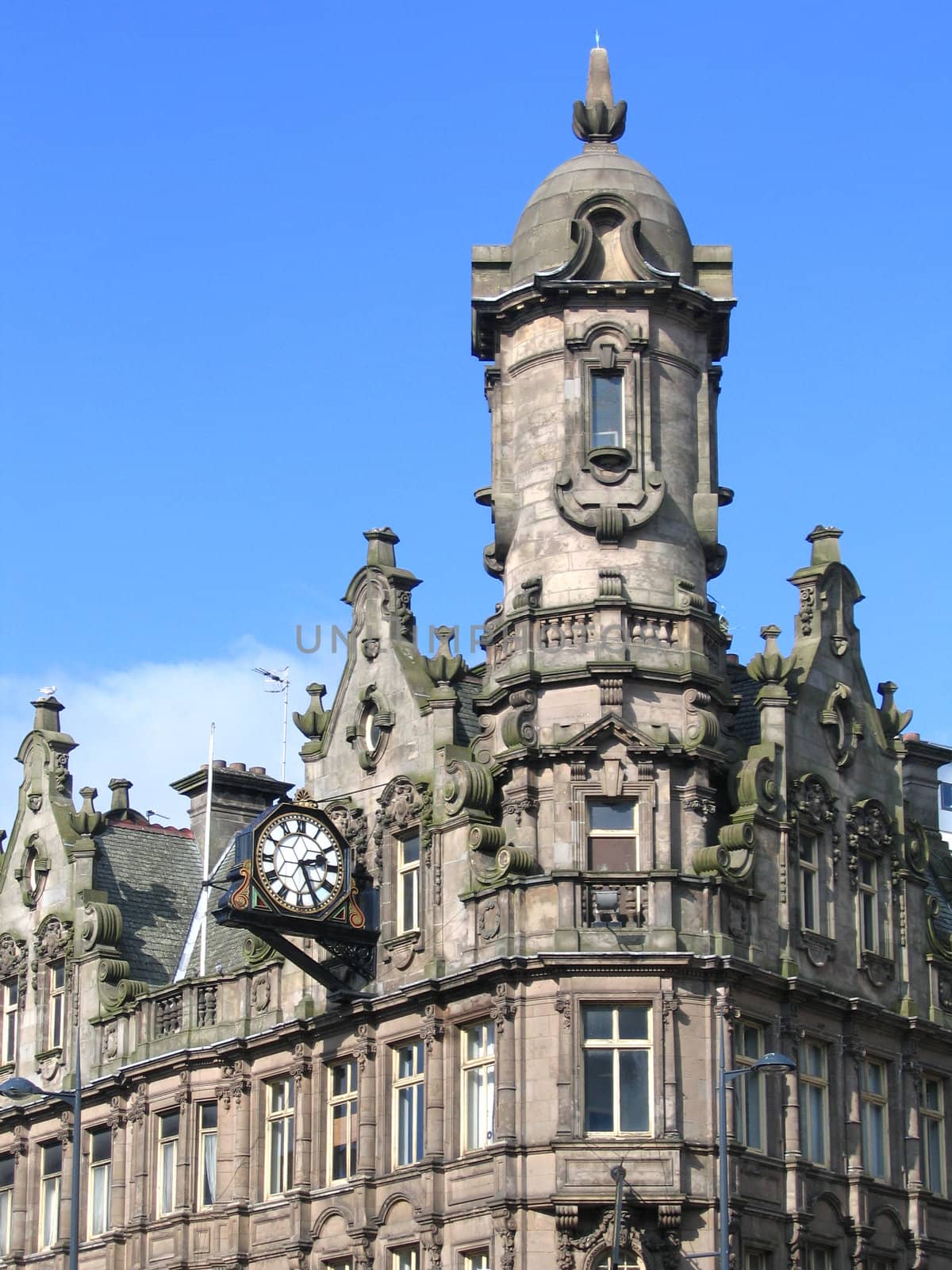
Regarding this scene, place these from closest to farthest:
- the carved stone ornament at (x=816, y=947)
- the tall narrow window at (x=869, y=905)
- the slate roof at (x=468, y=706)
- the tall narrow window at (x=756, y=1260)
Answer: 1. the tall narrow window at (x=756, y=1260)
2. the carved stone ornament at (x=816, y=947)
3. the slate roof at (x=468, y=706)
4. the tall narrow window at (x=869, y=905)

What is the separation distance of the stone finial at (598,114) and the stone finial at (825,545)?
32.7 feet

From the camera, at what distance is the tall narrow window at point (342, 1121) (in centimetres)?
6644

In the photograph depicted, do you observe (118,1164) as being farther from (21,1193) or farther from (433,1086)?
(433,1086)

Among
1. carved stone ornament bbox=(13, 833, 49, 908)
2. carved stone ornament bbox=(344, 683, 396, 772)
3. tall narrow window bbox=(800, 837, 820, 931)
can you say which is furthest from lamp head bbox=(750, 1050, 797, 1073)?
carved stone ornament bbox=(13, 833, 49, 908)

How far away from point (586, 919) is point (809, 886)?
6.33 meters

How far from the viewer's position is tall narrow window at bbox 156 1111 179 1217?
7138 cm

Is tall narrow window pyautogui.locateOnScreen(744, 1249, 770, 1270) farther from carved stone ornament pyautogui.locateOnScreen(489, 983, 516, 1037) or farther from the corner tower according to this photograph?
the corner tower

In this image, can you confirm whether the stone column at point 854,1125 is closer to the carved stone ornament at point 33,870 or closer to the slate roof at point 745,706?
the slate roof at point 745,706

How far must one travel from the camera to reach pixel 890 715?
2756 inches

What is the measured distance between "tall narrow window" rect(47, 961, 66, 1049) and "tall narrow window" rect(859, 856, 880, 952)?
20.0 metres

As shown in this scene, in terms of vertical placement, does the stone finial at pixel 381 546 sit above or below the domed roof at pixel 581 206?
below

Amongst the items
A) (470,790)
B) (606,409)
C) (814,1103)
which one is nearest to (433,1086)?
(470,790)

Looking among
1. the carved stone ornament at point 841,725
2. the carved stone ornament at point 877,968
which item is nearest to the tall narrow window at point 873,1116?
the carved stone ornament at point 877,968

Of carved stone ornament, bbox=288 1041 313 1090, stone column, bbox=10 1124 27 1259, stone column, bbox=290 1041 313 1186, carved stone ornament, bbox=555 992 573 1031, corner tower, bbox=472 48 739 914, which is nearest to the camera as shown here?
carved stone ornament, bbox=555 992 573 1031
